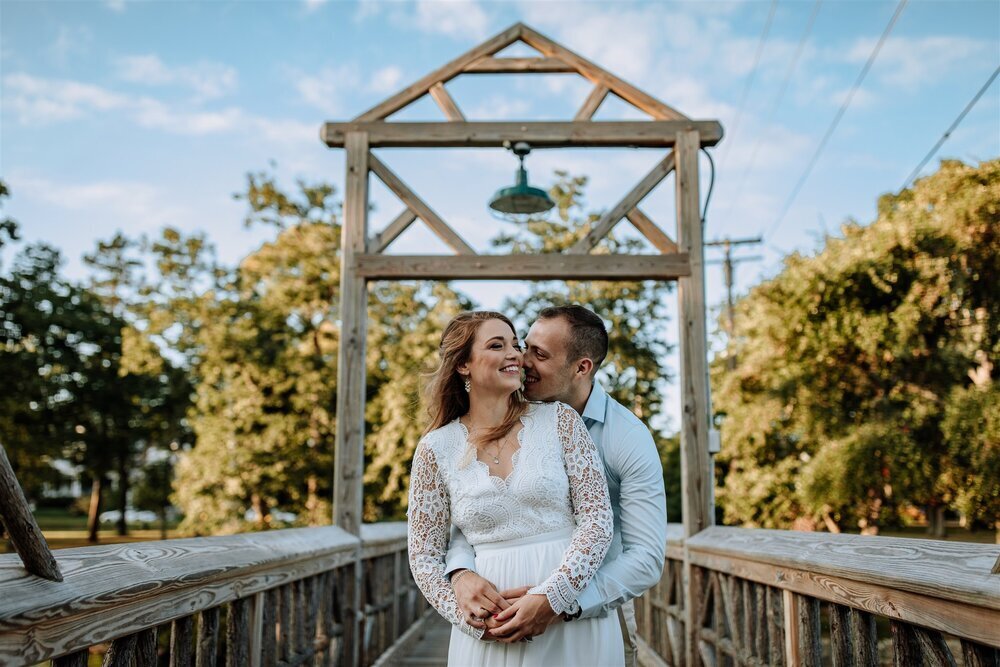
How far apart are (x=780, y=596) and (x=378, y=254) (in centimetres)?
305

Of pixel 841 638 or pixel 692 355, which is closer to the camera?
pixel 841 638

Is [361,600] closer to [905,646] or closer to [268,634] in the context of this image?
[268,634]

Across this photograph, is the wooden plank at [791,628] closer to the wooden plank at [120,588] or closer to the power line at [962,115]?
the wooden plank at [120,588]

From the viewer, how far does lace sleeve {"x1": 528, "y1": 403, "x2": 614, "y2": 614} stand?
6.65ft

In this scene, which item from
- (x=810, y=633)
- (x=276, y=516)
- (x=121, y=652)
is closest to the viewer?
(x=121, y=652)

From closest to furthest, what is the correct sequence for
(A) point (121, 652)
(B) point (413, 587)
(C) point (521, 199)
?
(A) point (121, 652) → (C) point (521, 199) → (B) point (413, 587)

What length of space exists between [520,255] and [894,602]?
3251mm

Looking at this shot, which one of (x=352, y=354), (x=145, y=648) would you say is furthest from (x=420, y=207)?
(x=145, y=648)

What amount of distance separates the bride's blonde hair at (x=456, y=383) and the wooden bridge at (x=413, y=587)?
0.85m

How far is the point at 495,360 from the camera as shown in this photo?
2291 millimetres

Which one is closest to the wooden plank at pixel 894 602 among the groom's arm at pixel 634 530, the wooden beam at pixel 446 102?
the groom's arm at pixel 634 530

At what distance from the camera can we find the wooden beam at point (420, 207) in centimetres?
508

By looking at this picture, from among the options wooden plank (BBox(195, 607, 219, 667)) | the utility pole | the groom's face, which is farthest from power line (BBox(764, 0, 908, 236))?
wooden plank (BBox(195, 607, 219, 667))

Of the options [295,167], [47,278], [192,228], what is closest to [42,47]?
[47,278]
